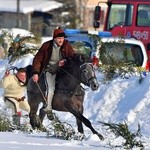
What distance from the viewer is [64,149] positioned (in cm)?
1117

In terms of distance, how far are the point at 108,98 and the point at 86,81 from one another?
463cm

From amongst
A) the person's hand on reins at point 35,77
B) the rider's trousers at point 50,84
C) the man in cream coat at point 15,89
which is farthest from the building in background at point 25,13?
the person's hand on reins at point 35,77

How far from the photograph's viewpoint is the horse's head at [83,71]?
14.4 meters

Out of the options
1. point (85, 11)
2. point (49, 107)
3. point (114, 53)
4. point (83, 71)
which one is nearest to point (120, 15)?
point (114, 53)

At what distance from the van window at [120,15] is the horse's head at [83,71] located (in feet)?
40.4

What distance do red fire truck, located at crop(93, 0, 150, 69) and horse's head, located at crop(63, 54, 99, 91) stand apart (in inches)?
457

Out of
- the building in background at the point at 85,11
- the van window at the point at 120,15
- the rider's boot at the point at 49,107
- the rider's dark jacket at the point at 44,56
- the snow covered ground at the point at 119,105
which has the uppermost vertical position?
the rider's dark jacket at the point at 44,56

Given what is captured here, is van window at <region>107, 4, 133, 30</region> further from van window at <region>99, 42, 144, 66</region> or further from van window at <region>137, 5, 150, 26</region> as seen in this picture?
van window at <region>99, 42, 144, 66</region>

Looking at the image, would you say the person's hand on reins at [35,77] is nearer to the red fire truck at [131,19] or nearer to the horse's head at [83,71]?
the horse's head at [83,71]

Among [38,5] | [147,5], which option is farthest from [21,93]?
[38,5]

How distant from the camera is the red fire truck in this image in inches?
1060

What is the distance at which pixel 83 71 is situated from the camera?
1471cm

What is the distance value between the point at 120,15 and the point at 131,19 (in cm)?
71

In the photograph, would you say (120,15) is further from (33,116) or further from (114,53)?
(33,116)
